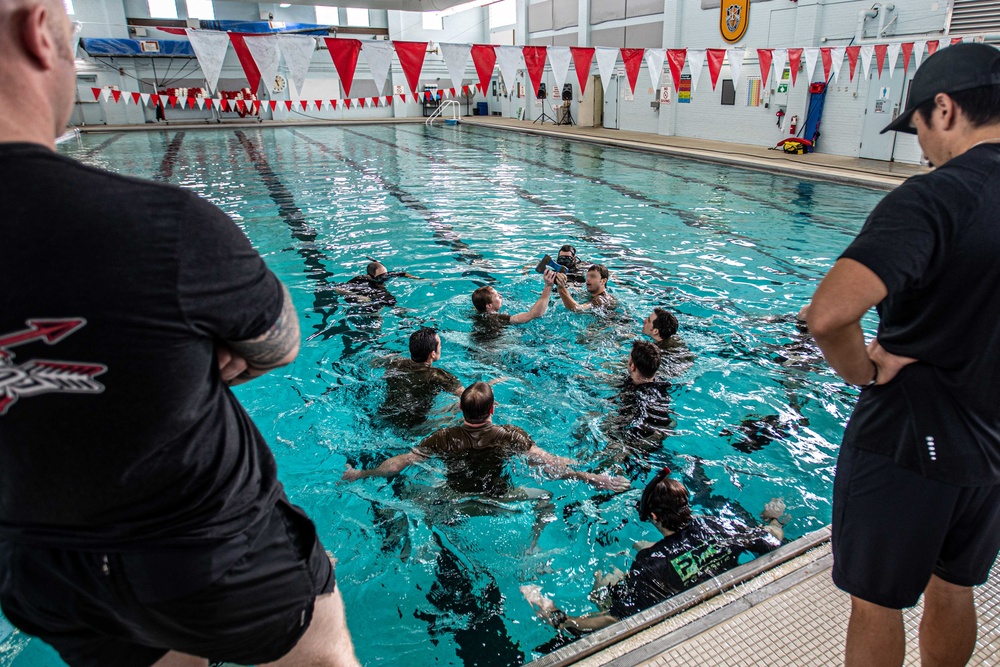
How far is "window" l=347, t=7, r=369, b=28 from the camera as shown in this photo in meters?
33.3

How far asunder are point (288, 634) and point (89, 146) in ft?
74.4

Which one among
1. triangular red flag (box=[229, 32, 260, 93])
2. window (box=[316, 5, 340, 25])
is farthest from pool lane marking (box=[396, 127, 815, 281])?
window (box=[316, 5, 340, 25])

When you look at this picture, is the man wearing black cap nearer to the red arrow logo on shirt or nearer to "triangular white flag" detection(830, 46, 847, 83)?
the red arrow logo on shirt

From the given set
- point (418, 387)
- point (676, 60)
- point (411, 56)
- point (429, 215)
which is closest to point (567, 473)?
point (418, 387)

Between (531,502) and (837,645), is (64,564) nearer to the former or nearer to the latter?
(837,645)

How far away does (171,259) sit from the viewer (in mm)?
909

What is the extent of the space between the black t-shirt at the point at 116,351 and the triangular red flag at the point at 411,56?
1196cm

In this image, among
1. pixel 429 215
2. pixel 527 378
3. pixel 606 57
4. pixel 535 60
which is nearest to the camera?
pixel 527 378

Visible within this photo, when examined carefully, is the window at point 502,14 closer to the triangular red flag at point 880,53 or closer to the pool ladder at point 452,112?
the pool ladder at point 452,112

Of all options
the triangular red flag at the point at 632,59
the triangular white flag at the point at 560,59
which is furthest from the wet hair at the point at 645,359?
the triangular red flag at the point at 632,59

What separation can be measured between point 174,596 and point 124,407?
347 mm

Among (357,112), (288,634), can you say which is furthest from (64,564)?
(357,112)

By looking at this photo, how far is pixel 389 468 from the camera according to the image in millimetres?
3559

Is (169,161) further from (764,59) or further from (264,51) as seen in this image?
(764,59)
